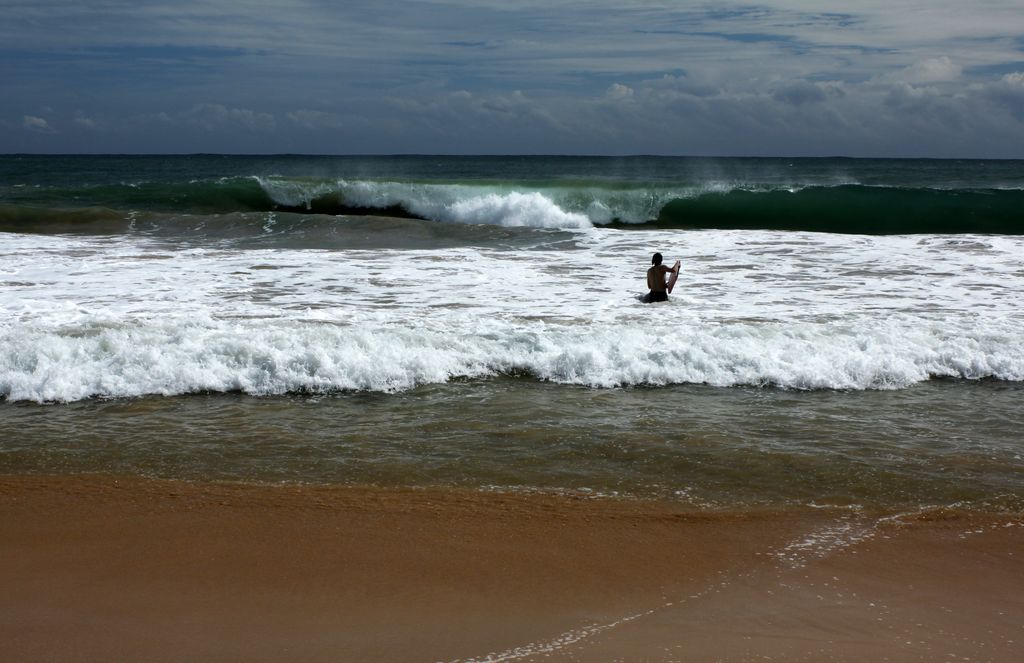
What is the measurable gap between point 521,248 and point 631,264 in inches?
96.4

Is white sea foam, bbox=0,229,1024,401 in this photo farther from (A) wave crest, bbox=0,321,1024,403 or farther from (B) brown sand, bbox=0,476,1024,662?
(B) brown sand, bbox=0,476,1024,662

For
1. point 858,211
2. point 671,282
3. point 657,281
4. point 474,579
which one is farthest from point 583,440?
point 858,211

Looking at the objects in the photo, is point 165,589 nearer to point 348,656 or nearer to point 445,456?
point 348,656

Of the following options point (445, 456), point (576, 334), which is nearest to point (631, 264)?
point (576, 334)

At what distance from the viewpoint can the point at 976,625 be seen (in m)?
3.25

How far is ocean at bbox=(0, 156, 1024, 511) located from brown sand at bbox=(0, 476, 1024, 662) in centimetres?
34

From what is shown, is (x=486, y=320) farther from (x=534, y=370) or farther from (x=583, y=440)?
(x=583, y=440)

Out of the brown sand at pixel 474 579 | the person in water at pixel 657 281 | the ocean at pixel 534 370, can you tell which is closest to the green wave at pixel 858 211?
the ocean at pixel 534 370

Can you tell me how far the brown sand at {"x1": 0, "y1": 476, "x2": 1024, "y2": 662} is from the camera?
310 centimetres

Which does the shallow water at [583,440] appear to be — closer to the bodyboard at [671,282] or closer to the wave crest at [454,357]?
the wave crest at [454,357]

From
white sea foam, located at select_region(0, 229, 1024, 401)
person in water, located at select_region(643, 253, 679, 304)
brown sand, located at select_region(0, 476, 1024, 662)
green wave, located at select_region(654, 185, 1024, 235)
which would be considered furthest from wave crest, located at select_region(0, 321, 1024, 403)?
green wave, located at select_region(654, 185, 1024, 235)

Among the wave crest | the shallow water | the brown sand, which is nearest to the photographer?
the brown sand

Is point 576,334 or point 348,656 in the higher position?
point 576,334

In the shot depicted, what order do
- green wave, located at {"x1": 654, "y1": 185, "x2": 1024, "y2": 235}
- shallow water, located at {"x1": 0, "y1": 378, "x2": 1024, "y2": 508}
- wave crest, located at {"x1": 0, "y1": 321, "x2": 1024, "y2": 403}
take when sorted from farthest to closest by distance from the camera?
1. green wave, located at {"x1": 654, "y1": 185, "x2": 1024, "y2": 235}
2. wave crest, located at {"x1": 0, "y1": 321, "x2": 1024, "y2": 403}
3. shallow water, located at {"x1": 0, "y1": 378, "x2": 1024, "y2": 508}
